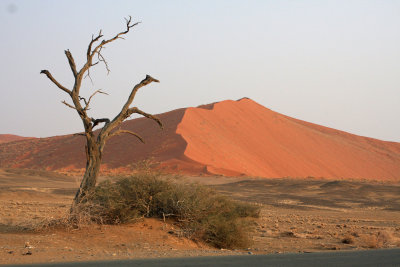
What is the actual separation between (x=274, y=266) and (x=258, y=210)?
12.8 meters

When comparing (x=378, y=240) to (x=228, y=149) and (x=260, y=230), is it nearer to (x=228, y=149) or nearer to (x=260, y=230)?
(x=260, y=230)

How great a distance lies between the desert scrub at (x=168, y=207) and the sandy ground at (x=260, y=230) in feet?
1.12

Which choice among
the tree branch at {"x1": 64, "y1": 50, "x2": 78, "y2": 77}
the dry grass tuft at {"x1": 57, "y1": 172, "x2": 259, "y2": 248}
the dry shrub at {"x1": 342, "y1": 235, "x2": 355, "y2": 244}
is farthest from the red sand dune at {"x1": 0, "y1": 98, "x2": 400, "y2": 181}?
the tree branch at {"x1": 64, "y1": 50, "x2": 78, "y2": 77}

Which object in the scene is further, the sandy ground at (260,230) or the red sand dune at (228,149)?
the red sand dune at (228,149)

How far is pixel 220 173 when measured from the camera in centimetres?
5153

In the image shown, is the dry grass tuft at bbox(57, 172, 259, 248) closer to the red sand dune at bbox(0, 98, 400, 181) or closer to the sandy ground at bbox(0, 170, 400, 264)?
the sandy ground at bbox(0, 170, 400, 264)

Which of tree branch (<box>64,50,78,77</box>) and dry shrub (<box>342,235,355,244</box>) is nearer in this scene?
tree branch (<box>64,50,78,77</box>)

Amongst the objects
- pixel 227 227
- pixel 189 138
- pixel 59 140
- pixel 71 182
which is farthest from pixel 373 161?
pixel 227 227

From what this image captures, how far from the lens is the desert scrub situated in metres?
12.4

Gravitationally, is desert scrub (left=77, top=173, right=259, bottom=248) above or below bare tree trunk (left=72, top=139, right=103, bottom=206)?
below

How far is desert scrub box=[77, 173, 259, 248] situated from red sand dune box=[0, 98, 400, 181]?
35424 mm

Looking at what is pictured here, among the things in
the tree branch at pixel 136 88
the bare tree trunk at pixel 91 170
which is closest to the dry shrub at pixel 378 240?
the tree branch at pixel 136 88

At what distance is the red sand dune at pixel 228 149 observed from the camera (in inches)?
2275

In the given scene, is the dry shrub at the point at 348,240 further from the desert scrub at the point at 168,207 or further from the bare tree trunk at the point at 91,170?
the bare tree trunk at the point at 91,170
